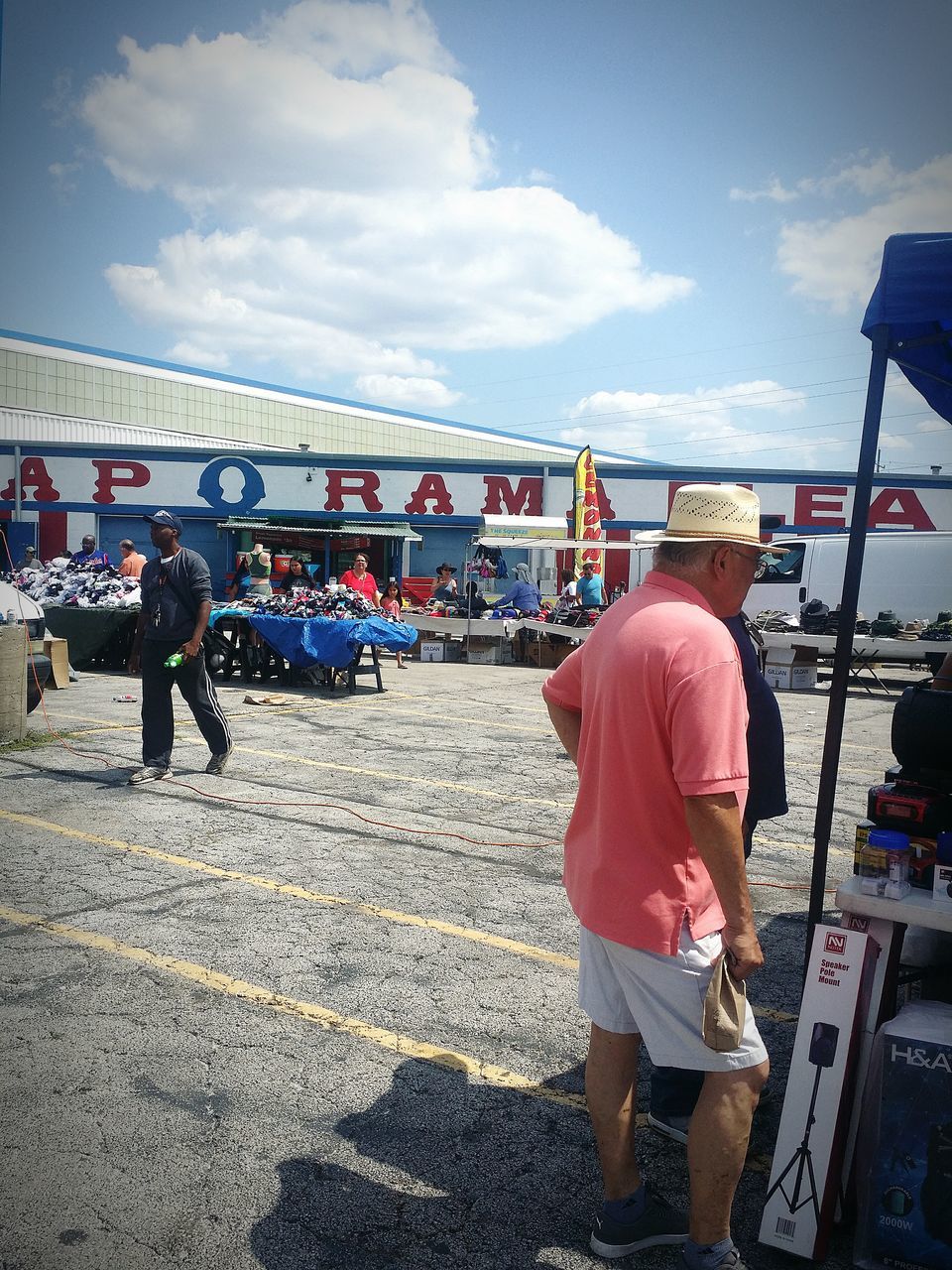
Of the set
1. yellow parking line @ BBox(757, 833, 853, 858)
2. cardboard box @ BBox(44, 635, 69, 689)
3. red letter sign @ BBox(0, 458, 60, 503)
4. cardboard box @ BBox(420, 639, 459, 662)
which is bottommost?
cardboard box @ BBox(420, 639, 459, 662)

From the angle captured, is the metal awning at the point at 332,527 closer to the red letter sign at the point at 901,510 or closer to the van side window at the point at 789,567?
the van side window at the point at 789,567

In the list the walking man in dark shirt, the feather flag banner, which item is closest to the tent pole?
the walking man in dark shirt

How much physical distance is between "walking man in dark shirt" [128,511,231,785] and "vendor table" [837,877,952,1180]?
556 centimetres

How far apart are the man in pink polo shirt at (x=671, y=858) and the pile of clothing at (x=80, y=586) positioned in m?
13.6

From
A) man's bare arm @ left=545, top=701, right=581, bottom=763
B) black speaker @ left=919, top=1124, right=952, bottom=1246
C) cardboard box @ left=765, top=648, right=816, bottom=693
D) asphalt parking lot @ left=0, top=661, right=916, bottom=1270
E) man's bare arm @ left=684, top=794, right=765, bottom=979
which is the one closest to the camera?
man's bare arm @ left=684, top=794, right=765, bottom=979

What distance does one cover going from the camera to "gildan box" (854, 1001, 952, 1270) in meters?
2.39

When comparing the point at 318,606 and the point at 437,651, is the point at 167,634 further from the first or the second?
the point at 437,651

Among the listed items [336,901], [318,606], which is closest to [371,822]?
[336,901]

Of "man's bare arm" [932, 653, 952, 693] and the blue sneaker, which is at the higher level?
"man's bare arm" [932, 653, 952, 693]

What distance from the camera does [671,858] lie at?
2295 mm

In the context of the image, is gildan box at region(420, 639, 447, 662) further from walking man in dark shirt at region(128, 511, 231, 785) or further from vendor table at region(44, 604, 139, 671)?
walking man in dark shirt at region(128, 511, 231, 785)

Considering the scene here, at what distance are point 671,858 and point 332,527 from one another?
26189mm

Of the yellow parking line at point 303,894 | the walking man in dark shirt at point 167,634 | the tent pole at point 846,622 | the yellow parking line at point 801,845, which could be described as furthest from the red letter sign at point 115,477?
the tent pole at point 846,622

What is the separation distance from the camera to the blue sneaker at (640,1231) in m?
2.46
